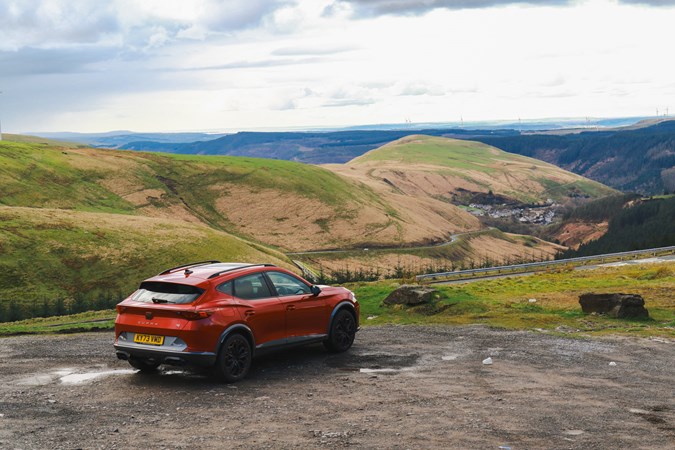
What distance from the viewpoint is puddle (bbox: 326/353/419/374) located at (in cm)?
1673

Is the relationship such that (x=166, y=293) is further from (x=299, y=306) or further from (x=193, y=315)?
(x=299, y=306)

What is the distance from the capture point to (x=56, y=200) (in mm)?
141250

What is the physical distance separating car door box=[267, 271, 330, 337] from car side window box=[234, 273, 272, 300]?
1.00 ft

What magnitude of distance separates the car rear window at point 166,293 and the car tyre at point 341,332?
4.18m

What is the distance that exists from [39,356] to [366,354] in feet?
27.4

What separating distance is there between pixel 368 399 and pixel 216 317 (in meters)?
3.55

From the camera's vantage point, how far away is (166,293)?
614 inches

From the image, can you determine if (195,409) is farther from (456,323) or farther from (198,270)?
(456,323)

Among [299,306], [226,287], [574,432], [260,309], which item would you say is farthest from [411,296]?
[574,432]

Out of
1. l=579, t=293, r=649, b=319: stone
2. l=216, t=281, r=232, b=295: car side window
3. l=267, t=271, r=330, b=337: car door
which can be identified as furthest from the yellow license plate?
l=579, t=293, r=649, b=319: stone

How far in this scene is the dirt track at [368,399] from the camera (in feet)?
37.5

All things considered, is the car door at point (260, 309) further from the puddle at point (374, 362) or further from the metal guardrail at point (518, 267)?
the metal guardrail at point (518, 267)

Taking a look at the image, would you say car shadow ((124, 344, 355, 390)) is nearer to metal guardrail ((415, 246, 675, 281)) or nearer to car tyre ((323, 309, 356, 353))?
car tyre ((323, 309, 356, 353))

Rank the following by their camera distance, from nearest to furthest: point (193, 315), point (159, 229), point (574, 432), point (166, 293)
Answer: point (574, 432) → point (193, 315) → point (166, 293) → point (159, 229)
